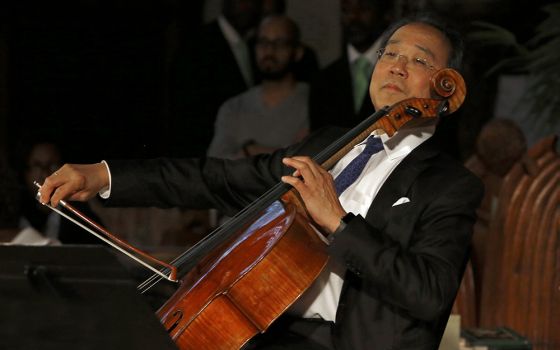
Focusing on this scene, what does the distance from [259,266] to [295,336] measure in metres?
0.30

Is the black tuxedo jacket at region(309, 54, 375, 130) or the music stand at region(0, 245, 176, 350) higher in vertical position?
the music stand at region(0, 245, 176, 350)

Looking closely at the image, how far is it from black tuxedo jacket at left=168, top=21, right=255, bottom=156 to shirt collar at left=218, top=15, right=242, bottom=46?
0.04 m

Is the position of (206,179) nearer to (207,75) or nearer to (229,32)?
(207,75)

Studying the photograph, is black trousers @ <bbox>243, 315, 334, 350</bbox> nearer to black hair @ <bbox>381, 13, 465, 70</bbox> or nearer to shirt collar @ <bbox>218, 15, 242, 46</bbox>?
black hair @ <bbox>381, 13, 465, 70</bbox>

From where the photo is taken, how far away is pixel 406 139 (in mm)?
2543

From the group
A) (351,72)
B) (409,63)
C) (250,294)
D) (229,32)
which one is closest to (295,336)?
(250,294)

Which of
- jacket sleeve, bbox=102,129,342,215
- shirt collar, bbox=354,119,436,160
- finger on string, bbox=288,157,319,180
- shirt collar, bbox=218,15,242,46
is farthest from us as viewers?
shirt collar, bbox=218,15,242,46

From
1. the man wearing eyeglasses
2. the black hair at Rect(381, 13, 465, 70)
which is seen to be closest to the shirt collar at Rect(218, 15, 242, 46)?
the man wearing eyeglasses

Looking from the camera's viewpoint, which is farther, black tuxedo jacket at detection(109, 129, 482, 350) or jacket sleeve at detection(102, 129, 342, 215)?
jacket sleeve at detection(102, 129, 342, 215)

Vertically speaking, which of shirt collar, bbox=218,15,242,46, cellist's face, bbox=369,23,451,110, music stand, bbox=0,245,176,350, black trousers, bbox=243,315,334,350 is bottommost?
black trousers, bbox=243,315,334,350

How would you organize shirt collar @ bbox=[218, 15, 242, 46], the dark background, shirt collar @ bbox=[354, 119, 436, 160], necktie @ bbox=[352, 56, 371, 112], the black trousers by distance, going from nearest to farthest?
the black trousers, shirt collar @ bbox=[354, 119, 436, 160], the dark background, necktie @ bbox=[352, 56, 371, 112], shirt collar @ bbox=[218, 15, 242, 46]

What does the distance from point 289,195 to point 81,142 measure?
8.80ft

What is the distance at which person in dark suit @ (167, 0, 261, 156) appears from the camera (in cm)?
505

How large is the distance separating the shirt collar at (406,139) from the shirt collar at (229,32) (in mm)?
2713
